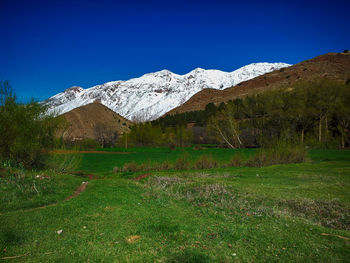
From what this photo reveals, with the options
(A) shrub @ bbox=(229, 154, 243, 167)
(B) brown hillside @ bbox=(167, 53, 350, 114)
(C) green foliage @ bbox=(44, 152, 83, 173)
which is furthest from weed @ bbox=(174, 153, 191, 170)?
(B) brown hillside @ bbox=(167, 53, 350, 114)

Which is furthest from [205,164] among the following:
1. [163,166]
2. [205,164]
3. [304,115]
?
[304,115]

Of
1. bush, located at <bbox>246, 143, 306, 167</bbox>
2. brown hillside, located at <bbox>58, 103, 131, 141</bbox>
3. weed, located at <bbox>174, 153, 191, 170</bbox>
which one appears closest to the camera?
bush, located at <bbox>246, 143, 306, 167</bbox>

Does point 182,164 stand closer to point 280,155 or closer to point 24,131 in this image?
point 280,155

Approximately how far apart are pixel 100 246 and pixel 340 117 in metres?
69.6

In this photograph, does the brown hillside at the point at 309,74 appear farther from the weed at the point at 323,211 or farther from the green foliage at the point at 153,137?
the weed at the point at 323,211

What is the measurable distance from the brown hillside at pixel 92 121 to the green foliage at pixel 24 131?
311 ft

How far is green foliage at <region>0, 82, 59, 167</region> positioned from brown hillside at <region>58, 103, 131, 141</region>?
3734 inches

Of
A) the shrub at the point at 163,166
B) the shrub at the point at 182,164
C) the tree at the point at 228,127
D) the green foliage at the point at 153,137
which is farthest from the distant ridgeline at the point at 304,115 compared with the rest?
the green foliage at the point at 153,137

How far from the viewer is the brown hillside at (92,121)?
11521 cm

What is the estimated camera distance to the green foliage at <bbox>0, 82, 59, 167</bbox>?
15930 millimetres

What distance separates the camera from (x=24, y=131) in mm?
16453

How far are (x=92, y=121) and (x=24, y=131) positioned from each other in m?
120

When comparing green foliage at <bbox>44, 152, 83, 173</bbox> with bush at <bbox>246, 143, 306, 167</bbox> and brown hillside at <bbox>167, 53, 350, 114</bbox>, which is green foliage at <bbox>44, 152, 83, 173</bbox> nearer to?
bush at <bbox>246, 143, 306, 167</bbox>

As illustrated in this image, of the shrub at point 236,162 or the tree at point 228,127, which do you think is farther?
the tree at point 228,127
